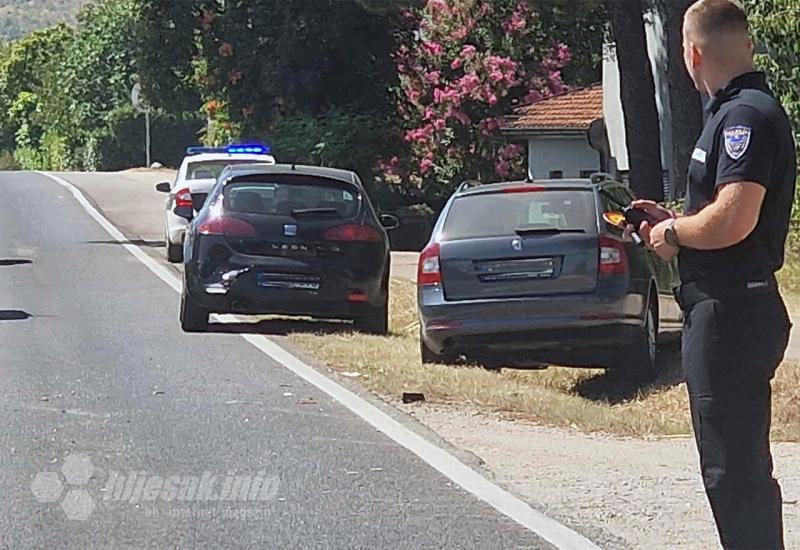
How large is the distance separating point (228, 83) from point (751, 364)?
29853 mm

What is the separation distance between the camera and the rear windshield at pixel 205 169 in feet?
79.1

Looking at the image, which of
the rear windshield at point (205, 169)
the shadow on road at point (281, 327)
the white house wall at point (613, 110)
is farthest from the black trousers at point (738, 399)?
the white house wall at point (613, 110)

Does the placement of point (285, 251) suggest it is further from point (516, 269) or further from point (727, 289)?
point (727, 289)

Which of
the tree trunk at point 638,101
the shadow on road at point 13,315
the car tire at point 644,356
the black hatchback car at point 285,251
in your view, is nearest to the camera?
the car tire at point 644,356

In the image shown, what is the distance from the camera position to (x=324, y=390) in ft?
38.2

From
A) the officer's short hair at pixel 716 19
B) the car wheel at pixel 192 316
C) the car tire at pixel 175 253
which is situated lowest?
the car tire at pixel 175 253

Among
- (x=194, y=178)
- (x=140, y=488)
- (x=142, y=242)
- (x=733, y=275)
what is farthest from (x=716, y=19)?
(x=142, y=242)

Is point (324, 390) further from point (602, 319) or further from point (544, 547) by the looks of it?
point (544, 547)

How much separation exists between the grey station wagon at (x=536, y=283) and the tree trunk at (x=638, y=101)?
39.7ft

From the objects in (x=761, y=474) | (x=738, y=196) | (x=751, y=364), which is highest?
(x=738, y=196)

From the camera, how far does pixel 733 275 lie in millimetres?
5289

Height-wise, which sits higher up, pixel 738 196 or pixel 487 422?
pixel 738 196

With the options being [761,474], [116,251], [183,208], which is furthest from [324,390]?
[116,251]

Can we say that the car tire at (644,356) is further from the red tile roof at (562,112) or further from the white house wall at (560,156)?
the white house wall at (560,156)
